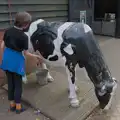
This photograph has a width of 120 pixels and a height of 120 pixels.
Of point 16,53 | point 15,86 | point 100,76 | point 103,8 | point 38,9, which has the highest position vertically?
point 38,9

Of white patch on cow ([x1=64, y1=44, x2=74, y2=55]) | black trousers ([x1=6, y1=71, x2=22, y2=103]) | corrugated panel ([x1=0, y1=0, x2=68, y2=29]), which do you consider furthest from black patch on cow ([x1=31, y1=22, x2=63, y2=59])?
corrugated panel ([x1=0, y1=0, x2=68, y2=29])

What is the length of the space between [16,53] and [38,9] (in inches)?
91.0

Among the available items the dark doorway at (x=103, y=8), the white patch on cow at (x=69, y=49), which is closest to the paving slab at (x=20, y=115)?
the white patch on cow at (x=69, y=49)

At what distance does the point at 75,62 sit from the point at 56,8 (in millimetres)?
2859

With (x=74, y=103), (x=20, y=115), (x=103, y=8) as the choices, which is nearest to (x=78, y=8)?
(x=103, y=8)

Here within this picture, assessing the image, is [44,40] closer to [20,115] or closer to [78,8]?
[20,115]

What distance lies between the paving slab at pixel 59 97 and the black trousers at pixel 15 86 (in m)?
0.36

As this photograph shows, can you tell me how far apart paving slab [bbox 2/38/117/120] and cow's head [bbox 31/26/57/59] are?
2.32 feet

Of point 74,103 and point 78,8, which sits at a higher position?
point 78,8

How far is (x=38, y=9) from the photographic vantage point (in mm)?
4559

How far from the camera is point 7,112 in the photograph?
281cm

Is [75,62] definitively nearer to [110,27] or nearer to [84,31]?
[84,31]

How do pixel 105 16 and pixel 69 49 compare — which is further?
pixel 105 16

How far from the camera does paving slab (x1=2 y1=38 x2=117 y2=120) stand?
273 cm
